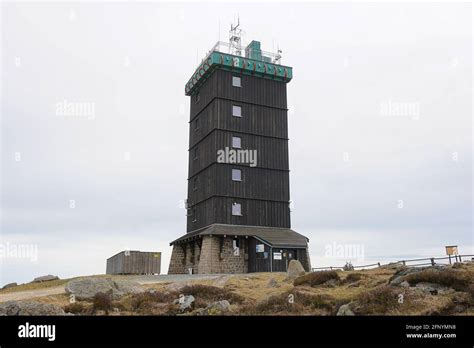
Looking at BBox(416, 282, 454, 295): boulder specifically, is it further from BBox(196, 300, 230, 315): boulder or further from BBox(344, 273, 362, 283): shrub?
BBox(196, 300, 230, 315): boulder

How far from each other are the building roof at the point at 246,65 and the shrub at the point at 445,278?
31047 millimetres

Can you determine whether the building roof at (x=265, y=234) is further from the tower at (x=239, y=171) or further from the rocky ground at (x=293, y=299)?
the rocky ground at (x=293, y=299)

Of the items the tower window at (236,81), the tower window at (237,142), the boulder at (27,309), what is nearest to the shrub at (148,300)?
the boulder at (27,309)

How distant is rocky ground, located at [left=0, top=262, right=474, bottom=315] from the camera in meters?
14.2

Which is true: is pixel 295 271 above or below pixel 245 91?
below

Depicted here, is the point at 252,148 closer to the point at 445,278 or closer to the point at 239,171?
the point at 239,171

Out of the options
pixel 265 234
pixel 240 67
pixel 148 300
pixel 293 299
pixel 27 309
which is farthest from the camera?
pixel 240 67

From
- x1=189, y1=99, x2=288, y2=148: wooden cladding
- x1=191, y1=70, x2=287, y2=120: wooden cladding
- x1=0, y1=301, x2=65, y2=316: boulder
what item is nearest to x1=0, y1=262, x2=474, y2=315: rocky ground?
x1=0, y1=301, x2=65, y2=316: boulder

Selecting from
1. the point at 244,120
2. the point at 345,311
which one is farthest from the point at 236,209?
the point at 345,311

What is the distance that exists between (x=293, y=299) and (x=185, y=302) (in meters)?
4.27

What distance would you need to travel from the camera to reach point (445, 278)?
16.5 meters
